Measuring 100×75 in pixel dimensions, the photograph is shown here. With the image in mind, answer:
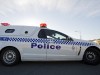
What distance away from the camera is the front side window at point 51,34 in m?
5.74

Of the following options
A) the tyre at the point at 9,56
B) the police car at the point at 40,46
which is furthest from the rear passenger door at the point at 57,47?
the tyre at the point at 9,56

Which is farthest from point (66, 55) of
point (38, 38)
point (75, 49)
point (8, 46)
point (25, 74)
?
point (8, 46)

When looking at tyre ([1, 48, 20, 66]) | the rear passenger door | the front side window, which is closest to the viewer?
tyre ([1, 48, 20, 66])

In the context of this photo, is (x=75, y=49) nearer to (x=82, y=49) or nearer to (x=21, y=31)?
(x=82, y=49)

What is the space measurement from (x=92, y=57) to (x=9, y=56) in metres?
3.52

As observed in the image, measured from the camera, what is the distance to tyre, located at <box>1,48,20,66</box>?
17.8 ft

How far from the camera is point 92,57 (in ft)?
19.1

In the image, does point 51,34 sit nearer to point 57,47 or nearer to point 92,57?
point 57,47

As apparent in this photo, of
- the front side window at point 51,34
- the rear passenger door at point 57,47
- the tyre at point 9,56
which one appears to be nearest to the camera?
the tyre at point 9,56

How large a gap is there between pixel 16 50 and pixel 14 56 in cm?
25

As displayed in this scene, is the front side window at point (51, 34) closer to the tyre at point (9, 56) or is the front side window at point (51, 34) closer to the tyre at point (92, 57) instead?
the tyre at point (92, 57)

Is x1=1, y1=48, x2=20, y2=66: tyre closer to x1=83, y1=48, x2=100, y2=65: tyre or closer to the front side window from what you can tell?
the front side window

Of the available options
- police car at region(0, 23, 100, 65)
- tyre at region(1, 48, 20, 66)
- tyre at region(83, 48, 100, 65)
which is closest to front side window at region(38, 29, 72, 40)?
police car at region(0, 23, 100, 65)

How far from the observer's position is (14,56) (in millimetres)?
5441
